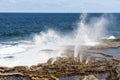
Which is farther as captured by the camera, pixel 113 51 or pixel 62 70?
pixel 113 51

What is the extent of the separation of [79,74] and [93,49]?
19.8 m

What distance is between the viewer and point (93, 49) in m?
50.5

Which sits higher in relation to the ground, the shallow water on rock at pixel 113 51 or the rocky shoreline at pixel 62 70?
the rocky shoreline at pixel 62 70

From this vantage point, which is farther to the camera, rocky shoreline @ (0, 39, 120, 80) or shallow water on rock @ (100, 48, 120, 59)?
shallow water on rock @ (100, 48, 120, 59)

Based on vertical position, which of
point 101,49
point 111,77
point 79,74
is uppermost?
point 111,77

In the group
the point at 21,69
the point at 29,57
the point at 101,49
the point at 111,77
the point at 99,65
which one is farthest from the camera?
the point at 101,49

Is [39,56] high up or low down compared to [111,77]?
down

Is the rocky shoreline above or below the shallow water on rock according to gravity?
above

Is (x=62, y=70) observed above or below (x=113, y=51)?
above

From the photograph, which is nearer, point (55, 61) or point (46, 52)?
point (55, 61)

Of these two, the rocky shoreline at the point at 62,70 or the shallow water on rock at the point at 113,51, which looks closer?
the rocky shoreline at the point at 62,70

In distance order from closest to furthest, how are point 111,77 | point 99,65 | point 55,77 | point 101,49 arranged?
point 111,77
point 55,77
point 99,65
point 101,49

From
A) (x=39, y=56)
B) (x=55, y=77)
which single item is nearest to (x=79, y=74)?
(x=55, y=77)

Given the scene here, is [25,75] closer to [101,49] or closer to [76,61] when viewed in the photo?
[76,61]
